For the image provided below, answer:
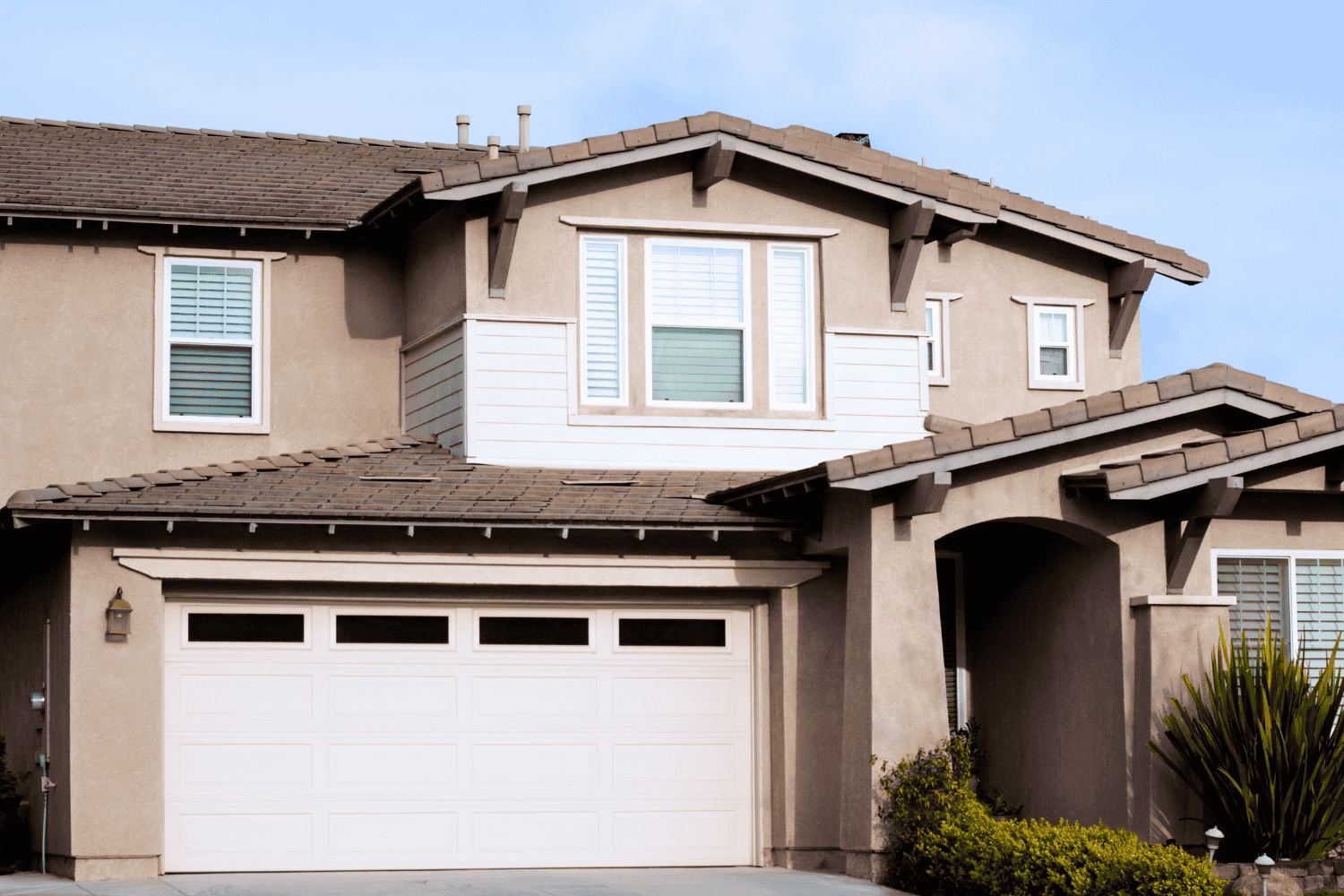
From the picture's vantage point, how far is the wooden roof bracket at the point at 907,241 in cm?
1541

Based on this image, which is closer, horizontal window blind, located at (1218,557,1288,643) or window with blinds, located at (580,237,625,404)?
horizontal window blind, located at (1218,557,1288,643)

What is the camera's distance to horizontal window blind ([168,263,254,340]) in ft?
51.9

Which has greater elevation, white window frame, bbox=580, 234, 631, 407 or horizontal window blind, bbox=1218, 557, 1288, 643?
white window frame, bbox=580, 234, 631, 407

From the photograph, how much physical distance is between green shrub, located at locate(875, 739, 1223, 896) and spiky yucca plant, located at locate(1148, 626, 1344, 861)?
1269 mm

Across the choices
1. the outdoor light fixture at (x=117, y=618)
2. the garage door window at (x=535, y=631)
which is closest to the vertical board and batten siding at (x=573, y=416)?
the garage door window at (x=535, y=631)

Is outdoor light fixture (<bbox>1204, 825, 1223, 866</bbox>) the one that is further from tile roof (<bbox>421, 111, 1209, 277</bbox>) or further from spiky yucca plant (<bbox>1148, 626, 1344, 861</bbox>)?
tile roof (<bbox>421, 111, 1209, 277</bbox>)

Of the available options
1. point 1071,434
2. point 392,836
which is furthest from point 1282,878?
point 392,836

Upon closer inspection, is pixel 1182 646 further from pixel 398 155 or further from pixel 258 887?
pixel 398 155

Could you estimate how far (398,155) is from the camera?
1856cm

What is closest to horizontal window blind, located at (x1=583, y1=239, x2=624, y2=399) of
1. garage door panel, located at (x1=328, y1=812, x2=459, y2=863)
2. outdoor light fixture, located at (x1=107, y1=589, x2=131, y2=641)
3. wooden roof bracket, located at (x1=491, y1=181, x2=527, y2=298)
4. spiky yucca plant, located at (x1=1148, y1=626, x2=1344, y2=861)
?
wooden roof bracket, located at (x1=491, y1=181, x2=527, y2=298)

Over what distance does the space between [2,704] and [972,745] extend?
930cm

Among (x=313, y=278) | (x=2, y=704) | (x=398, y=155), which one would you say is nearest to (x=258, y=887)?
(x=2, y=704)

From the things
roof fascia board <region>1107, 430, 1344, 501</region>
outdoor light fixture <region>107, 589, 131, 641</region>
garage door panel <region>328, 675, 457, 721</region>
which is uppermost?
roof fascia board <region>1107, 430, 1344, 501</region>

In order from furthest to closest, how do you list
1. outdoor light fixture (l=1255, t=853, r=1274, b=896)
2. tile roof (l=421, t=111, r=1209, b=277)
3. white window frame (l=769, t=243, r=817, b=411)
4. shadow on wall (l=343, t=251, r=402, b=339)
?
shadow on wall (l=343, t=251, r=402, b=339), white window frame (l=769, t=243, r=817, b=411), tile roof (l=421, t=111, r=1209, b=277), outdoor light fixture (l=1255, t=853, r=1274, b=896)
